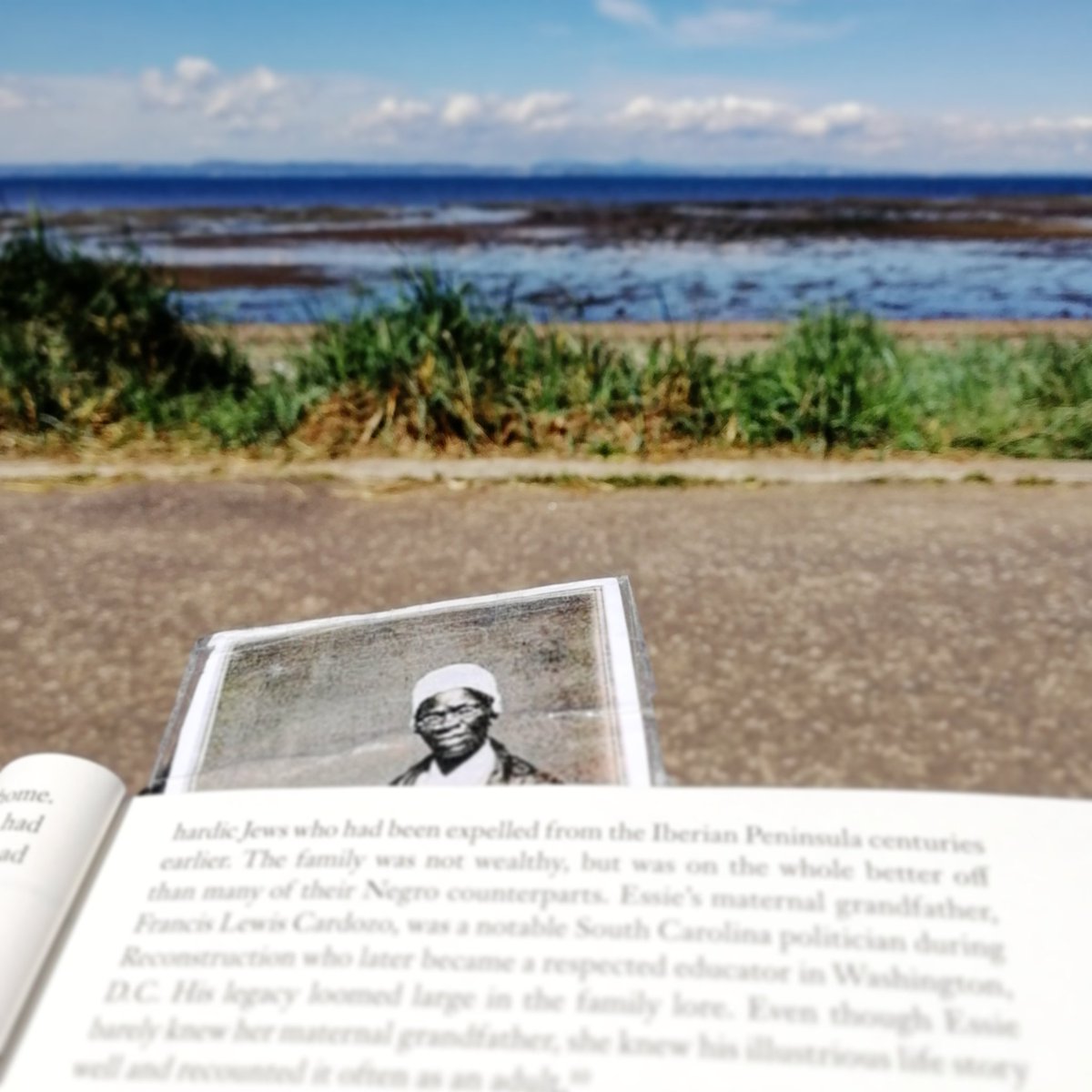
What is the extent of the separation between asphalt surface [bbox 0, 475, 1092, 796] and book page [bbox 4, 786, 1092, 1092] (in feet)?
3.44

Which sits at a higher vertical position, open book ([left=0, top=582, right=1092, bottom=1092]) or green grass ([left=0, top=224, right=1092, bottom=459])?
open book ([left=0, top=582, right=1092, bottom=1092])

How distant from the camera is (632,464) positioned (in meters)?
3.61

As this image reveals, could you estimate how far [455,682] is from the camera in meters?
1.22

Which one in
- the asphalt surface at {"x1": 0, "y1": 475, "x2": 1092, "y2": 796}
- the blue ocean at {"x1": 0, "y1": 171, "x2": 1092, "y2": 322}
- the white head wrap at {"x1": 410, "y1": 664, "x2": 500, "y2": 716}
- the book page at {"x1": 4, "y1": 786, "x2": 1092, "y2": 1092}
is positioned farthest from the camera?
the blue ocean at {"x1": 0, "y1": 171, "x2": 1092, "y2": 322}

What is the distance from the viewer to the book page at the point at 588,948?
2.52 feet

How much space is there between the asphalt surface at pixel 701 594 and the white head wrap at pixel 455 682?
0.84 meters

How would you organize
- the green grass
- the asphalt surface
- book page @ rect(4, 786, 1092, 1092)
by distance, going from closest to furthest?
book page @ rect(4, 786, 1092, 1092) → the asphalt surface → the green grass

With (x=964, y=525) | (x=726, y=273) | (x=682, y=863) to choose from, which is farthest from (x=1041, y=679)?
(x=726, y=273)

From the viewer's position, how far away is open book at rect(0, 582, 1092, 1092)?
77 cm

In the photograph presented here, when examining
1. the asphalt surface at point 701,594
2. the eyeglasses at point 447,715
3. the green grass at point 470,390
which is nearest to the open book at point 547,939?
the eyeglasses at point 447,715

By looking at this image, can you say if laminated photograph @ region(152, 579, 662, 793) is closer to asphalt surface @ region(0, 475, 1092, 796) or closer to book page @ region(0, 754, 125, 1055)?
book page @ region(0, 754, 125, 1055)

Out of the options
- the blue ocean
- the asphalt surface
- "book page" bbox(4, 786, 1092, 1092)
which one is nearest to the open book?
"book page" bbox(4, 786, 1092, 1092)

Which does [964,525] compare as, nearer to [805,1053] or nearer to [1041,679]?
[1041,679]

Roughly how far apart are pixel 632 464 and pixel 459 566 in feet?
3.21
